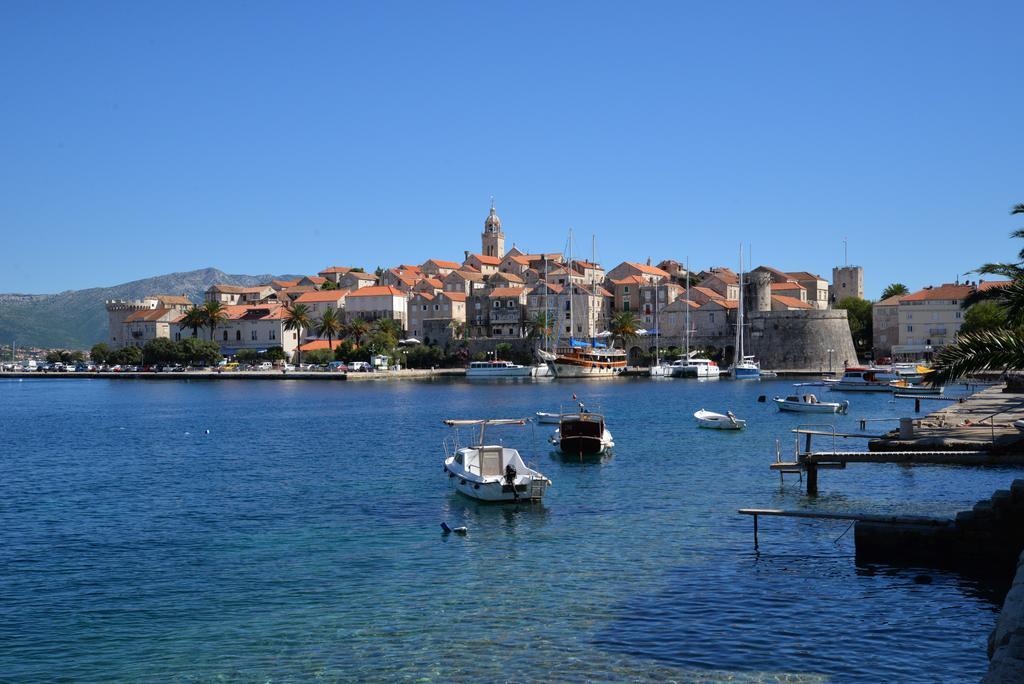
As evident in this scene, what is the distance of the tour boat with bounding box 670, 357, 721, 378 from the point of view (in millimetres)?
105500

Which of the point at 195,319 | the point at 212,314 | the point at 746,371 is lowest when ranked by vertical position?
the point at 746,371

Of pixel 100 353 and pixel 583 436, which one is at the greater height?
pixel 100 353

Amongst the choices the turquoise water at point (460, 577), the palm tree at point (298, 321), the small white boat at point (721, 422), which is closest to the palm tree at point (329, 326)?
the palm tree at point (298, 321)

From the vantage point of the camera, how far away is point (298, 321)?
128000 millimetres

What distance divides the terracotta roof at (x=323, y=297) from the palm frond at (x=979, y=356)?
12159 cm

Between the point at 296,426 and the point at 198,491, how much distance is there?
83.0ft

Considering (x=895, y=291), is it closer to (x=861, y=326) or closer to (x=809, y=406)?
(x=861, y=326)

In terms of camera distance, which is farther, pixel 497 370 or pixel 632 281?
pixel 632 281

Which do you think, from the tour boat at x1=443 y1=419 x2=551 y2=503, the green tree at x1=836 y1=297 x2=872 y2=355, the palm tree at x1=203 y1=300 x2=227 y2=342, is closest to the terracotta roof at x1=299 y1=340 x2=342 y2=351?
the palm tree at x1=203 y1=300 x2=227 y2=342

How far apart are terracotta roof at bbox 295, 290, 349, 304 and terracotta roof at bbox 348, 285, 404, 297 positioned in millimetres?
1562

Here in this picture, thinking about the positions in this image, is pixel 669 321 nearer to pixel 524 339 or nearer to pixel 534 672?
pixel 524 339

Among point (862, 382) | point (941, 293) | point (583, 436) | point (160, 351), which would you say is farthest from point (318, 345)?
point (583, 436)

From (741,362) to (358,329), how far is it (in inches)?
1985

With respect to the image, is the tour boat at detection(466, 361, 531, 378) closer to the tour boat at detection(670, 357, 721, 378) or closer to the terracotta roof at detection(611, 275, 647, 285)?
the tour boat at detection(670, 357, 721, 378)
